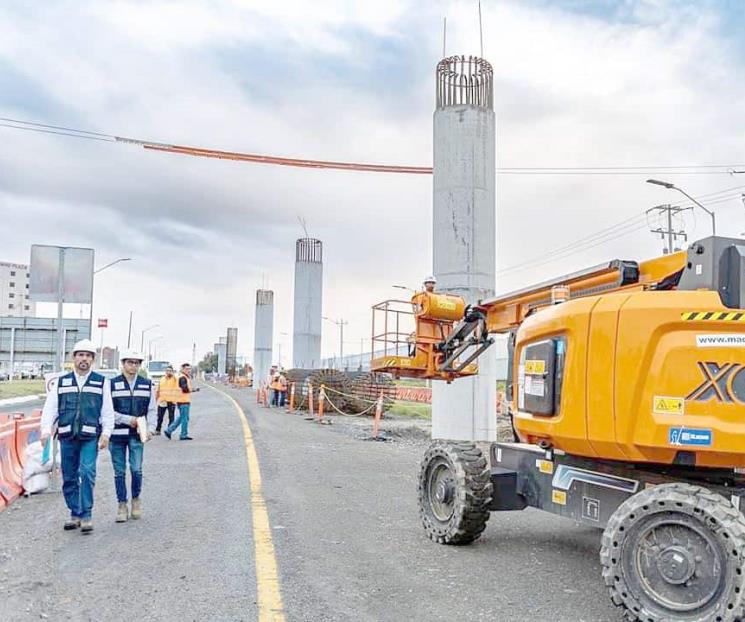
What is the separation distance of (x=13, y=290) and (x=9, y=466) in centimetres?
17724

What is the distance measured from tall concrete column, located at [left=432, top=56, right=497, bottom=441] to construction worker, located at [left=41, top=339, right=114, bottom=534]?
11.3 m

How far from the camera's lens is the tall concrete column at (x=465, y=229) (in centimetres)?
1808

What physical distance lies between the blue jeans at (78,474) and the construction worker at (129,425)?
426 millimetres

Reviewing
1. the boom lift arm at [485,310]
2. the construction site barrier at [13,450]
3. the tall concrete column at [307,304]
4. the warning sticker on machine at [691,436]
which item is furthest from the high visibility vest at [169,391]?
the tall concrete column at [307,304]

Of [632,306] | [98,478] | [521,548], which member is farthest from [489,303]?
[98,478]

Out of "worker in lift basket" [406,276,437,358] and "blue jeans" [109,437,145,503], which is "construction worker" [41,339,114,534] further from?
"worker in lift basket" [406,276,437,358]

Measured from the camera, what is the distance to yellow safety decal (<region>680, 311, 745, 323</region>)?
4.95 meters

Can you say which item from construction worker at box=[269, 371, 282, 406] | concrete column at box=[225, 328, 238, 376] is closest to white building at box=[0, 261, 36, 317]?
concrete column at box=[225, 328, 238, 376]

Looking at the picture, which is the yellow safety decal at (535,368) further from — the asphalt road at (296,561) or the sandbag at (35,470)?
the sandbag at (35,470)

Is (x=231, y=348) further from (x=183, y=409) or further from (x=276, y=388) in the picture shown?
(x=183, y=409)

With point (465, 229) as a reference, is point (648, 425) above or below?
below

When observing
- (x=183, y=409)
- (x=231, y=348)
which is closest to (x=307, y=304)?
(x=183, y=409)

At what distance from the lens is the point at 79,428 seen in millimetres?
7633

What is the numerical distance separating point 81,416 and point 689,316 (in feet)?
19.5
